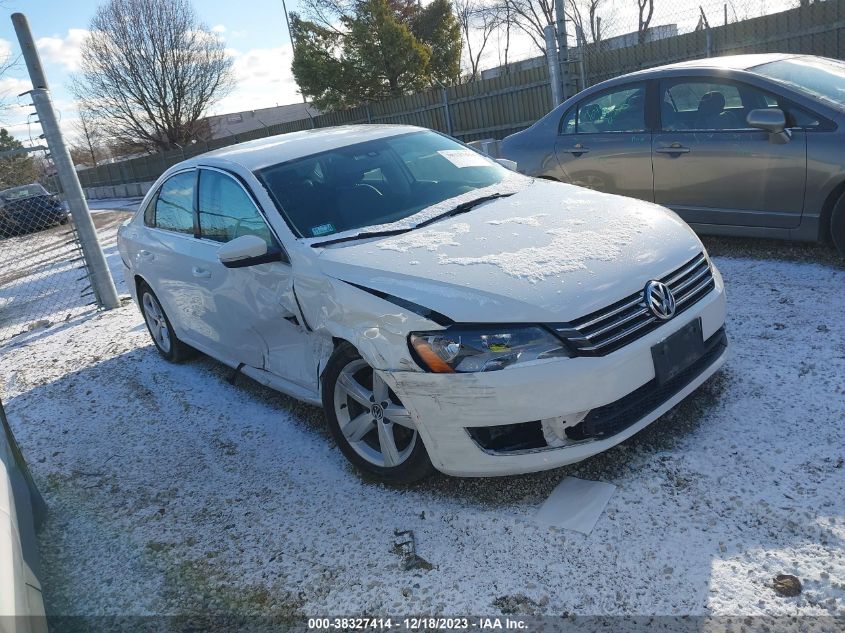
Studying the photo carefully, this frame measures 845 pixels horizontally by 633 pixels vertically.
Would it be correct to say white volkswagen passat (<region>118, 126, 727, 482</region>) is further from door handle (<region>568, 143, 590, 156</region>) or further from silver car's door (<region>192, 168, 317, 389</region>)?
door handle (<region>568, 143, 590, 156</region>)

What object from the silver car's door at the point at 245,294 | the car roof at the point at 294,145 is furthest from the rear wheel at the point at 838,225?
the silver car's door at the point at 245,294

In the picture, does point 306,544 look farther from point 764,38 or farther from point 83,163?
point 83,163

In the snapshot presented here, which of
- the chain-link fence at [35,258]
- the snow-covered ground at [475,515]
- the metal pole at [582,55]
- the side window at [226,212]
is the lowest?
the snow-covered ground at [475,515]

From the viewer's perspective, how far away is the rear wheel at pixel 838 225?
4750 millimetres

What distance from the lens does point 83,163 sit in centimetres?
6256

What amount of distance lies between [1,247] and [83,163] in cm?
5178

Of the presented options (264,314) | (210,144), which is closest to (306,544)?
(264,314)

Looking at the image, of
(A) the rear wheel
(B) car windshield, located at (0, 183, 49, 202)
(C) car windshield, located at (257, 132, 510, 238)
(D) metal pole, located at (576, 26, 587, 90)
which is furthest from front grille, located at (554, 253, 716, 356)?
(B) car windshield, located at (0, 183, 49, 202)

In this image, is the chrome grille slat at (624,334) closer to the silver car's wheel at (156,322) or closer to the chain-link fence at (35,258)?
the silver car's wheel at (156,322)

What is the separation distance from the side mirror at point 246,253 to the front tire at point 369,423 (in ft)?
2.23

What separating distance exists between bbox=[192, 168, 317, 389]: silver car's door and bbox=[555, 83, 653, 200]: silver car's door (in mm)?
3439

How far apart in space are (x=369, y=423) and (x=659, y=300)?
1.41 metres

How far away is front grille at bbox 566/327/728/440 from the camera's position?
2.82 metres

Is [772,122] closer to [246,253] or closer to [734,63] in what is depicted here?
[734,63]
